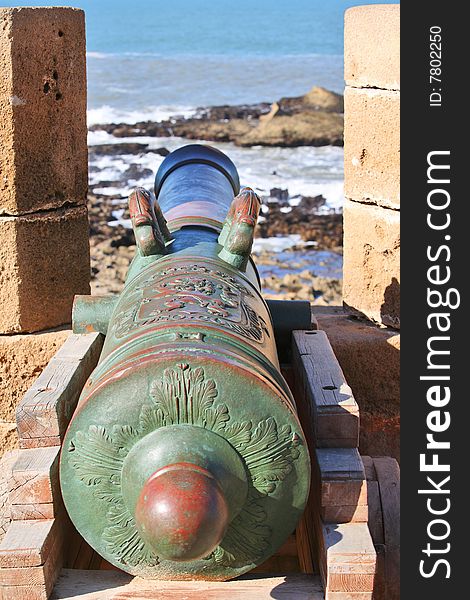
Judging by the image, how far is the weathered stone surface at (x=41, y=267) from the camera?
16.5ft

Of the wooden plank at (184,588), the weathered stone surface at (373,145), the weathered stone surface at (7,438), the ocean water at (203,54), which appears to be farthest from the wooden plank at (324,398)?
the ocean water at (203,54)

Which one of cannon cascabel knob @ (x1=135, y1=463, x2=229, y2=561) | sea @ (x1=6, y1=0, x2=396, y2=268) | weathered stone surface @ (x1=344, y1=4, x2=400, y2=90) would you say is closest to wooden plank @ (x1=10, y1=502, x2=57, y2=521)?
cannon cascabel knob @ (x1=135, y1=463, x2=229, y2=561)

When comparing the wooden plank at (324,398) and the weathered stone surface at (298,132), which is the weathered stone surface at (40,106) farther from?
the weathered stone surface at (298,132)

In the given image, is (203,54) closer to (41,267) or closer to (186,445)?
(41,267)

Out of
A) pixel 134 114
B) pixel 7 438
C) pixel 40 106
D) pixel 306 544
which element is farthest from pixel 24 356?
pixel 134 114

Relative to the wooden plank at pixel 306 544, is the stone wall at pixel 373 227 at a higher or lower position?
higher

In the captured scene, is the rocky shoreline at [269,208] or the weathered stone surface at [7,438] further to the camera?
the rocky shoreline at [269,208]

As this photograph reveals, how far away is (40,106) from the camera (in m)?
4.95

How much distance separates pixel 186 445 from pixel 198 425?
→ 92 mm

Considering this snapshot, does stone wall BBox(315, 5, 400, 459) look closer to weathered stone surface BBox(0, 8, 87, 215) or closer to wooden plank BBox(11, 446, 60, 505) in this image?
weathered stone surface BBox(0, 8, 87, 215)

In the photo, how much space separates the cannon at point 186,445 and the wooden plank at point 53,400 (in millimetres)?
330

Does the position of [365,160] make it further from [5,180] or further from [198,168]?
[5,180]

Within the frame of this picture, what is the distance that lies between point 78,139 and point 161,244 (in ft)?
5.73

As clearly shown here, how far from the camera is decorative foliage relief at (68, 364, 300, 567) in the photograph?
109 inches
